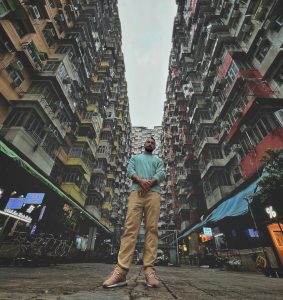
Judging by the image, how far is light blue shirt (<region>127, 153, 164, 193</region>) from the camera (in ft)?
11.9

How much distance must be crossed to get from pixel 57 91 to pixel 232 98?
1716cm

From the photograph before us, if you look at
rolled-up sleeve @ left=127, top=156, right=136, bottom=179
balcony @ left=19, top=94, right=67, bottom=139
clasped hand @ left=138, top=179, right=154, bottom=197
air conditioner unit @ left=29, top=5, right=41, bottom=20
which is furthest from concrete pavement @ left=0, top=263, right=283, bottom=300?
air conditioner unit @ left=29, top=5, right=41, bottom=20

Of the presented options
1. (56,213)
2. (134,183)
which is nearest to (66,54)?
(56,213)

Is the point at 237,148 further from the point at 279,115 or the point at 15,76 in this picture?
the point at 15,76

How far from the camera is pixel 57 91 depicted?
2027 centimetres

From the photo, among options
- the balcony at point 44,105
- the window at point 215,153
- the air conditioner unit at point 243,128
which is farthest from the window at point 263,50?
the balcony at point 44,105

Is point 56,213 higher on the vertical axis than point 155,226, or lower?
higher

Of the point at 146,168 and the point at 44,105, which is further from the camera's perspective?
the point at 44,105

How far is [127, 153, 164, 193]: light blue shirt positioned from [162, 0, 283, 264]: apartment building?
8946 mm

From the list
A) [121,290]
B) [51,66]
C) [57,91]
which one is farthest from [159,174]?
[51,66]

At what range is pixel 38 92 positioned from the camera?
18.1 meters

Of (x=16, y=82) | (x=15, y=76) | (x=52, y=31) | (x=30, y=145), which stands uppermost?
(x=52, y=31)

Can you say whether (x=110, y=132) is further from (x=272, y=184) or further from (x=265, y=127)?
(x=272, y=184)

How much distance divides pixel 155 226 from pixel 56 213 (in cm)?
1851
